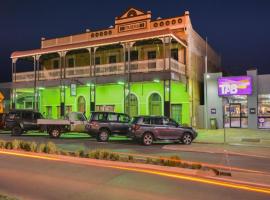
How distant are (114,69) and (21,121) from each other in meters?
9.05

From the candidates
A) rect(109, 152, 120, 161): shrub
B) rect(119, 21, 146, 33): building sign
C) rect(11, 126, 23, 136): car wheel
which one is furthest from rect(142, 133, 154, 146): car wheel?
rect(119, 21, 146, 33): building sign

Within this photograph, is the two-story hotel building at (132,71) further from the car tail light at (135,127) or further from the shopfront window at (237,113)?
the car tail light at (135,127)

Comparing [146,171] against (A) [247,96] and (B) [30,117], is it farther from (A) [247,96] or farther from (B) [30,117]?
(A) [247,96]

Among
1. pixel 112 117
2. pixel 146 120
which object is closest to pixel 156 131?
pixel 146 120

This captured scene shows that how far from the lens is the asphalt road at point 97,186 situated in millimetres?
7996

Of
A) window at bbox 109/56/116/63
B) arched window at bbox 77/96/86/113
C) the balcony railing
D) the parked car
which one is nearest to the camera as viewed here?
the parked car

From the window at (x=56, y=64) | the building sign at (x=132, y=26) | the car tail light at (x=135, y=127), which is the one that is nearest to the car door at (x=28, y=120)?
the car tail light at (x=135, y=127)

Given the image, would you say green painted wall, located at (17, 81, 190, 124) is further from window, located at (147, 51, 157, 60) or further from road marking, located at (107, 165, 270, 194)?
road marking, located at (107, 165, 270, 194)

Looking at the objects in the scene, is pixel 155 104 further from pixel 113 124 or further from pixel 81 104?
pixel 113 124

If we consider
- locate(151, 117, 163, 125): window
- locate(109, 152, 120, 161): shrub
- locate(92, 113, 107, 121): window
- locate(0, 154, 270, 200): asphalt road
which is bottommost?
locate(0, 154, 270, 200): asphalt road

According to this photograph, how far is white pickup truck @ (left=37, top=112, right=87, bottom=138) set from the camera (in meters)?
23.9

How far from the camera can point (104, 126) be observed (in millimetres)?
22281

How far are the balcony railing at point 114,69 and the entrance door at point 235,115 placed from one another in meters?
5.24

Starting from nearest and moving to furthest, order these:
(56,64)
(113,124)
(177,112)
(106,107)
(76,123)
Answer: (113,124) < (76,123) < (177,112) < (106,107) < (56,64)
